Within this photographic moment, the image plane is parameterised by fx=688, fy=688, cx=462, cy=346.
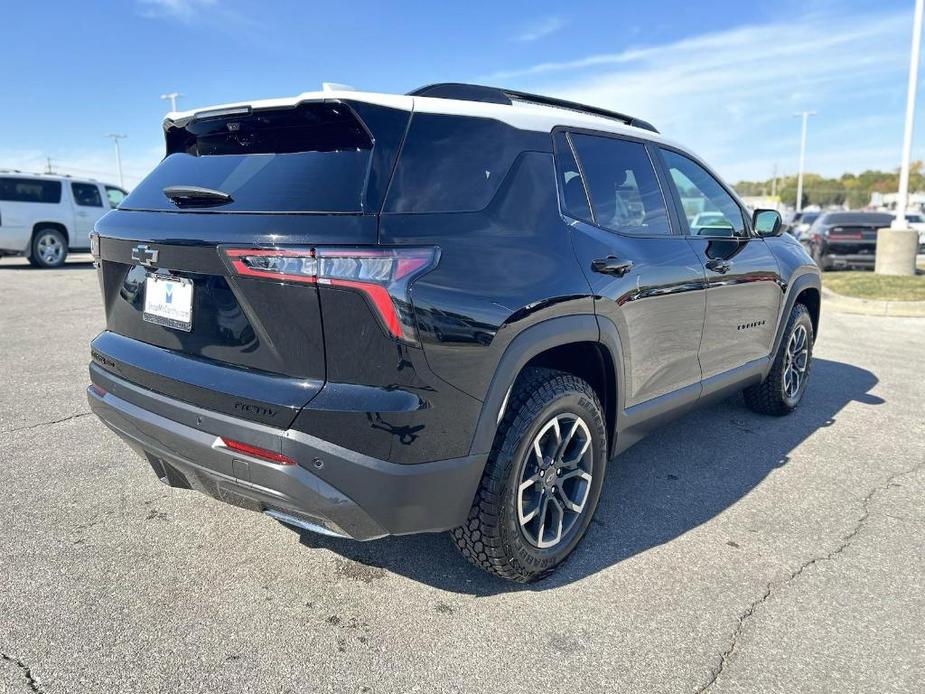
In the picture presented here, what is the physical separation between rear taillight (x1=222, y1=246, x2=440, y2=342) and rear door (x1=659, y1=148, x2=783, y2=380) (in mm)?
2008

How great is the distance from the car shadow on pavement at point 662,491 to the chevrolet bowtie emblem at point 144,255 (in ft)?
4.35

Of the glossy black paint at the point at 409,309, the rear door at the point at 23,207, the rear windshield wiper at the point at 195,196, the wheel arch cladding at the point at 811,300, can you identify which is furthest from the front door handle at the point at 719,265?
the rear door at the point at 23,207

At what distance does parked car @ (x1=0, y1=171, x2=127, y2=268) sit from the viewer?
14.3 meters

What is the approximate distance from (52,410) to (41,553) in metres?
2.13

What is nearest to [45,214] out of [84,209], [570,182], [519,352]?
[84,209]

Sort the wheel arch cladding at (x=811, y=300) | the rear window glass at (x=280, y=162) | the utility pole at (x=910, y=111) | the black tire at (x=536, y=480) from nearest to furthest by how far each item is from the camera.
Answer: the rear window glass at (x=280, y=162)
the black tire at (x=536, y=480)
the wheel arch cladding at (x=811, y=300)
the utility pole at (x=910, y=111)

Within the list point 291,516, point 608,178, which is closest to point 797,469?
point 608,178

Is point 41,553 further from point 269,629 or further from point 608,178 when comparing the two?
point 608,178

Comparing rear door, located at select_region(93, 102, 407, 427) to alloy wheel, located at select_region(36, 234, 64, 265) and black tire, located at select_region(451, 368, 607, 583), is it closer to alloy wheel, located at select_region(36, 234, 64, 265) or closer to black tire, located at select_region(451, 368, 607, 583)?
black tire, located at select_region(451, 368, 607, 583)

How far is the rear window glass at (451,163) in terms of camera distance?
2.20 meters

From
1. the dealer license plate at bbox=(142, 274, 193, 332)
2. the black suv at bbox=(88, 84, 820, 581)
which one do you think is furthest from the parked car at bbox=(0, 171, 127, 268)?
the black suv at bbox=(88, 84, 820, 581)

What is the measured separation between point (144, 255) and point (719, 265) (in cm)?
282

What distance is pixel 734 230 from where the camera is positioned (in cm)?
399

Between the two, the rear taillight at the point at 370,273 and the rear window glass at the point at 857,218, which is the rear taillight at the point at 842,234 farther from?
the rear taillight at the point at 370,273
